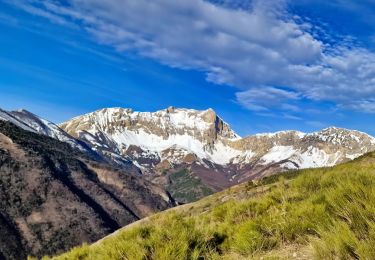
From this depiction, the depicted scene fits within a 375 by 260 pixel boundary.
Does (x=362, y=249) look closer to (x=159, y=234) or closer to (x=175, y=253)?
(x=175, y=253)

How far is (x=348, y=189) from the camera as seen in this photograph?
37.8ft

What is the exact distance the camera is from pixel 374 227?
830 centimetres

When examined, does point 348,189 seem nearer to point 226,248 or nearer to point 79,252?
point 226,248

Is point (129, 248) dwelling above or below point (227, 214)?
below

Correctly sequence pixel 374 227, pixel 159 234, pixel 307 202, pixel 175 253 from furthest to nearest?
pixel 307 202 → pixel 159 234 → pixel 175 253 → pixel 374 227

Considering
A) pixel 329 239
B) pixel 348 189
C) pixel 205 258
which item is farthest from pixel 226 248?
pixel 329 239

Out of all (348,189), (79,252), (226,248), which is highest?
(348,189)

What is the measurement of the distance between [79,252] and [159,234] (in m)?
4.45

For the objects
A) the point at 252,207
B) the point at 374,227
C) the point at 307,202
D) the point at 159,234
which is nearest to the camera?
the point at 374,227

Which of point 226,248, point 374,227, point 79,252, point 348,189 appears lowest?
point 79,252

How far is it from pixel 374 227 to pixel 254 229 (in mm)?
5360

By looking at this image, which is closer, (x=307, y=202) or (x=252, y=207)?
(x=307, y=202)

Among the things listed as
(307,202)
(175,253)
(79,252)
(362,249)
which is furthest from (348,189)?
(79,252)

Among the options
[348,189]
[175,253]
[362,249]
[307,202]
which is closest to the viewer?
[362,249]
